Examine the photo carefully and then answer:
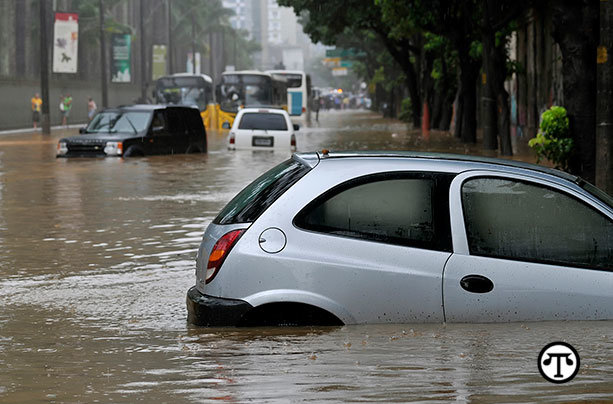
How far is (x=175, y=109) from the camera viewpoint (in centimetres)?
3266

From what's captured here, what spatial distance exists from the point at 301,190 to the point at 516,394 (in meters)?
1.85

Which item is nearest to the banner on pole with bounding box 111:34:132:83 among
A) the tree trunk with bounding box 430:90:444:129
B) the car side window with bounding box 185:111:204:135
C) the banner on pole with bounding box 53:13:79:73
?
the banner on pole with bounding box 53:13:79:73

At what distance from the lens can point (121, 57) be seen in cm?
7525

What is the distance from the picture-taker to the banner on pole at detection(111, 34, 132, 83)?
7462 centimetres

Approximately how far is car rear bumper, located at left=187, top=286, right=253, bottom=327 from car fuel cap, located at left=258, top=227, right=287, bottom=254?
0.35 meters

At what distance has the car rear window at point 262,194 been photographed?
7.48m

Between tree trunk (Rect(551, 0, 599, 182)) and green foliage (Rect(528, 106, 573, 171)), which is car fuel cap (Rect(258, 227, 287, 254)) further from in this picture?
tree trunk (Rect(551, 0, 599, 182))

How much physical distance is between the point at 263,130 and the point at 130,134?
408 cm

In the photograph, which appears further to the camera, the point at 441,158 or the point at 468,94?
the point at 468,94

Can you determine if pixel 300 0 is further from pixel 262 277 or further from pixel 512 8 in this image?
pixel 262 277

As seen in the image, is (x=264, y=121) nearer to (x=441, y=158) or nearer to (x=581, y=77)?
(x=581, y=77)

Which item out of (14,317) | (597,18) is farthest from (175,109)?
(14,317)

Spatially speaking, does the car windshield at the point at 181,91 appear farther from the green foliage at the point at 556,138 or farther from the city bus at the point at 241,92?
the green foliage at the point at 556,138

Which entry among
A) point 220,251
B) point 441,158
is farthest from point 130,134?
point 441,158
